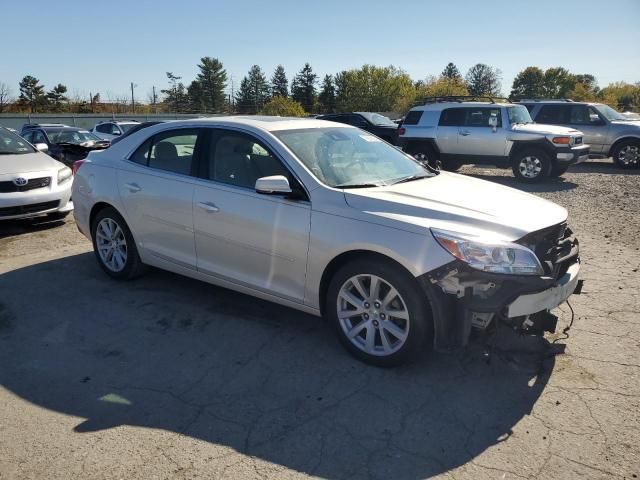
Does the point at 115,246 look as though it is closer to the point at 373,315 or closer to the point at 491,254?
the point at 373,315

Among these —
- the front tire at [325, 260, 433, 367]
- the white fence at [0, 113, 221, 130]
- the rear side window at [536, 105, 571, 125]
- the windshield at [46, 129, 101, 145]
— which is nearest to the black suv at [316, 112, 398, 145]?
the rear side window at [536, 105, 571, 125]

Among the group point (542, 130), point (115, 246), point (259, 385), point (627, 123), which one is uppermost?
point (627, 123)

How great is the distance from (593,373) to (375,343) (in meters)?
1.49

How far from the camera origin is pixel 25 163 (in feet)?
25.5

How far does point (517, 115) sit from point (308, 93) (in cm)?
7295

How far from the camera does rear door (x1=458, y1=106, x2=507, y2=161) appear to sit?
484 inches

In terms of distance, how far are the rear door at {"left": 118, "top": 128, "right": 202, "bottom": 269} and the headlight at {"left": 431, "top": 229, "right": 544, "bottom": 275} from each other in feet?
7.56

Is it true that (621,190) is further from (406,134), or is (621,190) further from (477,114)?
(406,134)

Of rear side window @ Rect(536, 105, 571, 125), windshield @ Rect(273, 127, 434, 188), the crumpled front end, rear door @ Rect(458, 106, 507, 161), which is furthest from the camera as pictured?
rear side window @ Rect(536, 105, 571, 125)

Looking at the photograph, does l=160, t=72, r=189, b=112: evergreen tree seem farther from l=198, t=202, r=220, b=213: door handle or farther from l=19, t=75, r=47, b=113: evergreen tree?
l=198, t=202, r=220, b=213: door handle

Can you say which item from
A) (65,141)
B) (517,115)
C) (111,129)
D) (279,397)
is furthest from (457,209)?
(111,129)

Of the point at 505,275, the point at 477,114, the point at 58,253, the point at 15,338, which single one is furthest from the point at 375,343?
the point at 477,114

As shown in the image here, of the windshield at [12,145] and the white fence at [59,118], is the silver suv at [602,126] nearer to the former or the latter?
the windshield at [12,145]

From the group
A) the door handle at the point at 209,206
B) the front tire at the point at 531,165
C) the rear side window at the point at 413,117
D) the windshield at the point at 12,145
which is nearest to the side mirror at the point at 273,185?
the door handle at the point at 209,206
